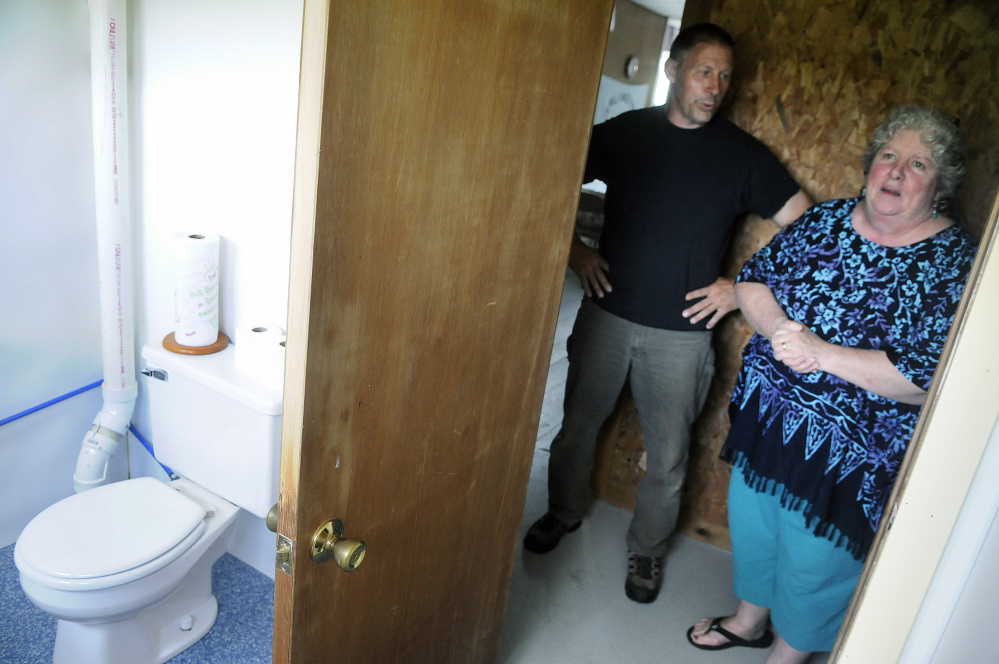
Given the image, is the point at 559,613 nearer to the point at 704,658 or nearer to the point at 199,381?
the point at 704,658

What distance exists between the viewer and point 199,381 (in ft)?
5.98

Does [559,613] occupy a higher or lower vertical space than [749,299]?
lower

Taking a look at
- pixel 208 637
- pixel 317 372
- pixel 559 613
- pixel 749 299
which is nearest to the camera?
pixel 317 372

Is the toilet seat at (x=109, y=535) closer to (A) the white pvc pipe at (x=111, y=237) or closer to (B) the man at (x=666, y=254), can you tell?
(A) the white pvc pipe at (x=111, y=237)

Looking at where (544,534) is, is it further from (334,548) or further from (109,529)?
(334,548)

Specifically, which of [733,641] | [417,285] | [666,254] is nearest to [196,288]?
[417,285]

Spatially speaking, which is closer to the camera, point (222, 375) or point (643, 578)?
point (222, 375)

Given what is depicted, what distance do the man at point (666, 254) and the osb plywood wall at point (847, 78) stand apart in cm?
14

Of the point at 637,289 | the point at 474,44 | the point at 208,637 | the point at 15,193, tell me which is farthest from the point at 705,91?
the point at 208,637

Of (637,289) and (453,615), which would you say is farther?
(637,289)

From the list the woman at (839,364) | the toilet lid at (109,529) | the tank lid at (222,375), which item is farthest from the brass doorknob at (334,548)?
the woman at (839,364)

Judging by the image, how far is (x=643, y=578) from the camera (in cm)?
225

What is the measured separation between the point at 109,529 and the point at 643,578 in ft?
→ 5.04

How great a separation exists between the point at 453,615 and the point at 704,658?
933 millimetres
